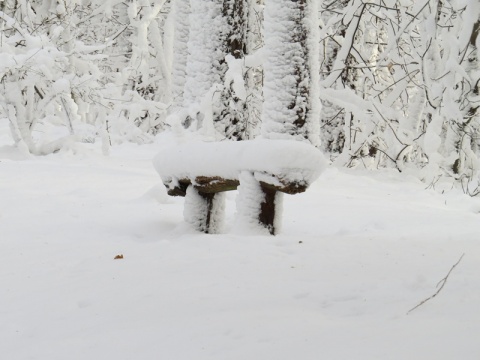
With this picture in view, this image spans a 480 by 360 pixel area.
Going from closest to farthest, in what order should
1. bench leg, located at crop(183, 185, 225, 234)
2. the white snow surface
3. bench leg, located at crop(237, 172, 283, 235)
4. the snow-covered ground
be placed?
the snow-covered ground < the white snow surface < bench leg, located at crop(237, 172, 283, 235) < bench leg, located at crop(183, 185, 225, 234)

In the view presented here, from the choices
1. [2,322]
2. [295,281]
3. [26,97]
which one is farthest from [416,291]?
[26,97]

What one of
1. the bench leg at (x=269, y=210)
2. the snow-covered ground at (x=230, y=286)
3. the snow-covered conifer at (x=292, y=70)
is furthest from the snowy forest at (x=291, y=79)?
the bench leg at (x=269, y=210)

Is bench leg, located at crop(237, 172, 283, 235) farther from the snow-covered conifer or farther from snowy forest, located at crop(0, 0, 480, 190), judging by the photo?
the snow-covered conifer

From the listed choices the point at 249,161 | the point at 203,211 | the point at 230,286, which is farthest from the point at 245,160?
the point at 230,286

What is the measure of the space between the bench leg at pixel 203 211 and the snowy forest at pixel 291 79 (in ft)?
5.08

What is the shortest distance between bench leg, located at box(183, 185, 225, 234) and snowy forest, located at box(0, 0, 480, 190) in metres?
1.55

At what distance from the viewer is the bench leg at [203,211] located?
159 inches

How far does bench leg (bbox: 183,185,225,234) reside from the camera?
4.05m

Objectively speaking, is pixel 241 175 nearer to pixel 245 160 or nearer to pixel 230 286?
pixel 245 160

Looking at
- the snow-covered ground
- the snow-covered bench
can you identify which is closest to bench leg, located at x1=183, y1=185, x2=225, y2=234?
the snow-covered bench

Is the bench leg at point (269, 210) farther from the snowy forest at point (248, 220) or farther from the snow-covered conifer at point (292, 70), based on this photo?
the snow-covered conifer at point (292, 70)

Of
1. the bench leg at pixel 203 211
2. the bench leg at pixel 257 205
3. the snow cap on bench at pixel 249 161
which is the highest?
the snow cap on bench at pixel 249 161

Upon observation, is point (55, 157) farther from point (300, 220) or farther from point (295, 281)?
point (295, 281)

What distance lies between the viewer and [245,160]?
352 cm
